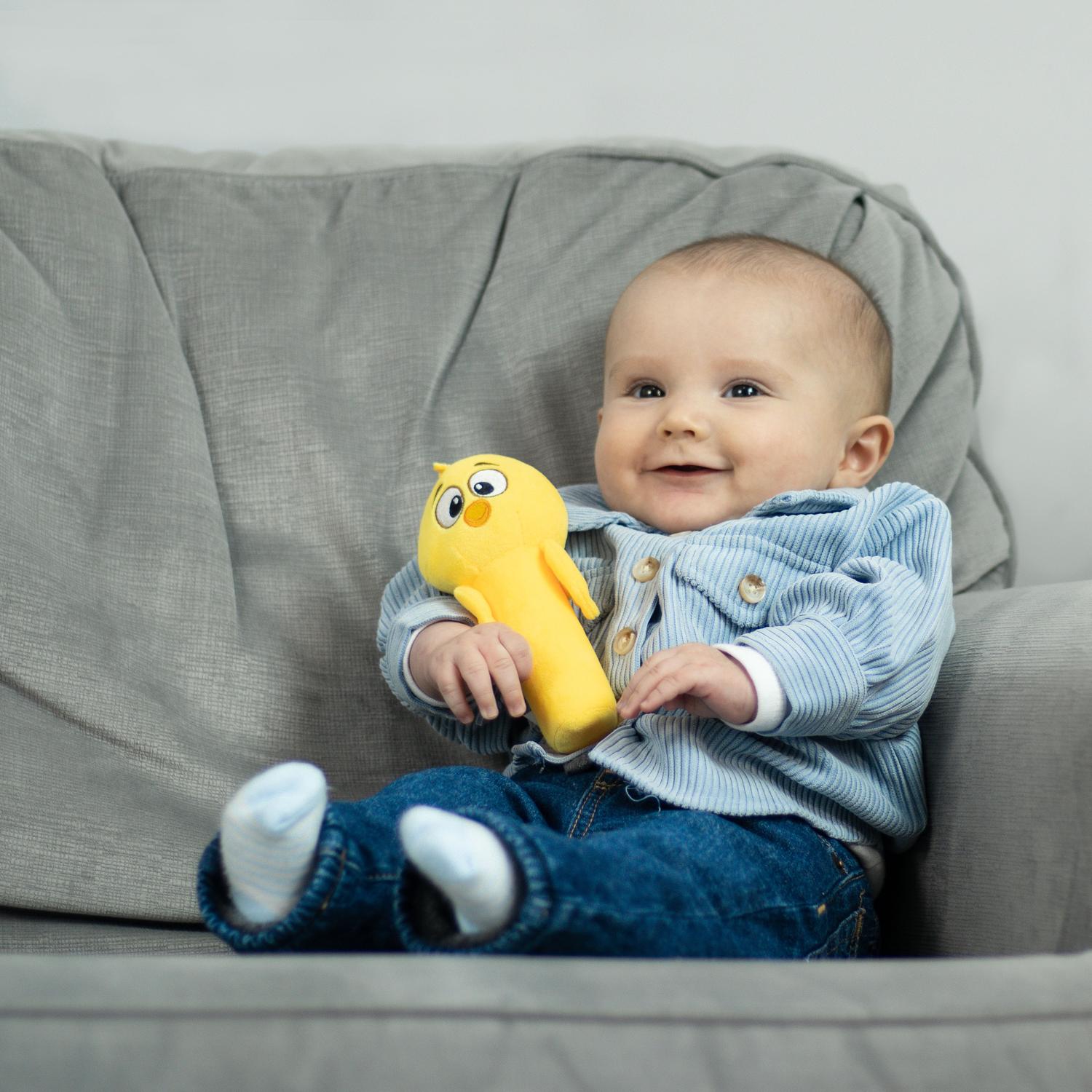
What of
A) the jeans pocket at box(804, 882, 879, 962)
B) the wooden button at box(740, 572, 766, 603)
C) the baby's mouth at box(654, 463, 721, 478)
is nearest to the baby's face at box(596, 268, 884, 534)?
the baby's mouth at box(654, 463, 721, 478)

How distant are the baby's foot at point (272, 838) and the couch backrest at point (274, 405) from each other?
0.36m

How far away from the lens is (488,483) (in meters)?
0.97

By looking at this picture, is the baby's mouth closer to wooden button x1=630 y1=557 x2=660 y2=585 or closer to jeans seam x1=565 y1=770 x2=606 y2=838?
wooden button x1=630 y1=557 x2=660 y2=585

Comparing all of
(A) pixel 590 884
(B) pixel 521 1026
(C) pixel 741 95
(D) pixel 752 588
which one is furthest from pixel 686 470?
(C) pixel 741 95

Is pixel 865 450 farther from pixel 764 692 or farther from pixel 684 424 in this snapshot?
pixel 764 692

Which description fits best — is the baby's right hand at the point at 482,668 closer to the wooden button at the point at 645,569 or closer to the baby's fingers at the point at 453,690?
the baby's fingers at the point at 453,690

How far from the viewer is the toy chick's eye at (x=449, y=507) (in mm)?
969

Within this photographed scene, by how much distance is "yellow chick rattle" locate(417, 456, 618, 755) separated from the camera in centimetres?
92

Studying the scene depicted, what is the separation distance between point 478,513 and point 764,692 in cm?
28

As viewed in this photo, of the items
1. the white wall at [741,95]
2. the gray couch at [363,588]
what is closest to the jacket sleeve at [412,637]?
the gray couch at [363,588]

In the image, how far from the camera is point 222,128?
167cm

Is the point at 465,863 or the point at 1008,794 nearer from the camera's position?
the point at 465,863

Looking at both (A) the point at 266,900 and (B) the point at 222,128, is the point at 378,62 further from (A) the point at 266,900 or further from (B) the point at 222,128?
(A) the point at 266,900

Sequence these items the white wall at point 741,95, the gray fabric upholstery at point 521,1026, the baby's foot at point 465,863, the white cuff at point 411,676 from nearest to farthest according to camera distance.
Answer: the gray fabric upholstery at point 521,1026, the baby's foot at point 465,863, the white cuff at point 411,676, the white wall at point 741,95
